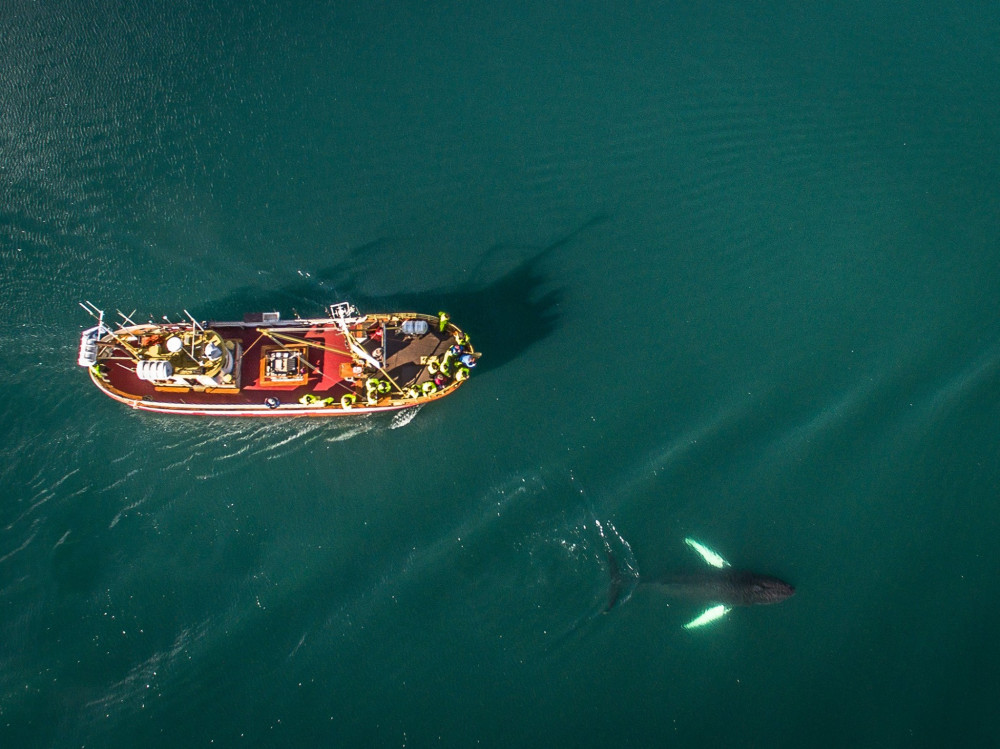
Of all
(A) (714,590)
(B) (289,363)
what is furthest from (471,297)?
(A) (714,590)

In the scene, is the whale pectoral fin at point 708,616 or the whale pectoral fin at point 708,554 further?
the whale pectoral fin at point 708,554

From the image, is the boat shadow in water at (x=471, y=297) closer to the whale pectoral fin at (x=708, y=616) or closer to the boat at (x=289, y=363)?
the boat at (x=289, y=363)

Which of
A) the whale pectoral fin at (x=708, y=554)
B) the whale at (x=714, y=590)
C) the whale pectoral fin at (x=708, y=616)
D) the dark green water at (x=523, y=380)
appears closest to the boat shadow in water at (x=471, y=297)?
the dark green water at (x=523, y=380)

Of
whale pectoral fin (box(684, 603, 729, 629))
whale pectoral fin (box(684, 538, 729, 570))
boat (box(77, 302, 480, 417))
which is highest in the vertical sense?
boat (box(77, 302, 480, 417))

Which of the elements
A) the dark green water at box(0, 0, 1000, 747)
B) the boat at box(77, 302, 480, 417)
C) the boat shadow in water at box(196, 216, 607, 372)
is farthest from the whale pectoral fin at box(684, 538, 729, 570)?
the boat at box(77, 302, 480, 417)

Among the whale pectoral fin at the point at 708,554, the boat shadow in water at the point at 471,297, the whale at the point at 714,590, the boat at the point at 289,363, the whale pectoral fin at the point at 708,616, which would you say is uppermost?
the boat shadow in water at the point at 471,297

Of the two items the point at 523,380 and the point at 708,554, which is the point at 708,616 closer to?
the point at 708,554

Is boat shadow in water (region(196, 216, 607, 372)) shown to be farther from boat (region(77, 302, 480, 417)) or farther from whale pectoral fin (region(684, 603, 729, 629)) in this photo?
whale pectoral fin (region(684, 603, 729, 629))
